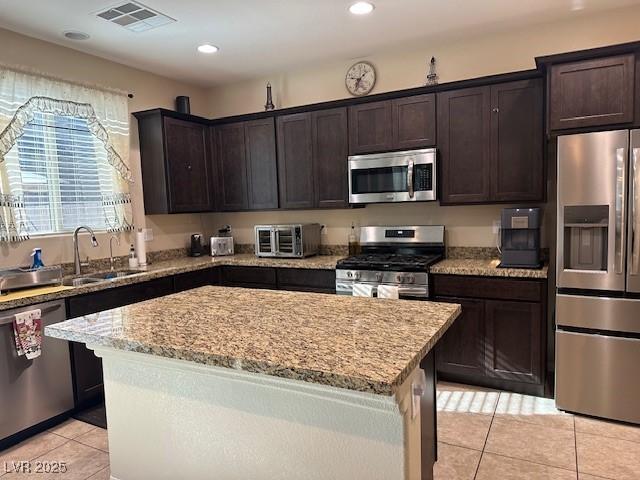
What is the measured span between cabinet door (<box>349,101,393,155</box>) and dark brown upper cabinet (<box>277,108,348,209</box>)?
0.08 meters

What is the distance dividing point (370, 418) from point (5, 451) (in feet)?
8.23

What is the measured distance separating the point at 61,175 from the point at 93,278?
0.85 metres

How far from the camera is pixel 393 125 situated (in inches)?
140

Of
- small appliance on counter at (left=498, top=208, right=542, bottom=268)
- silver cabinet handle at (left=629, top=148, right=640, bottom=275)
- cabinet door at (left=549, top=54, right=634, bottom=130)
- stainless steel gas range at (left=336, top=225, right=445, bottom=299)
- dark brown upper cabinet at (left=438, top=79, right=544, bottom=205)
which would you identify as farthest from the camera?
stainless steel gas range at (left=336, top=225, right=445, bottom=299)

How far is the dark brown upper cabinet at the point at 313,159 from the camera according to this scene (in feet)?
12.5

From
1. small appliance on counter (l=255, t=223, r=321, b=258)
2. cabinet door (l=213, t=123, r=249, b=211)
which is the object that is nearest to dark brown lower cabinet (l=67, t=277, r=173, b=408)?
small appliance on counter (l=255, t=223, r=321, b=258)

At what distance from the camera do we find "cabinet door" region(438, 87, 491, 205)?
3264mm

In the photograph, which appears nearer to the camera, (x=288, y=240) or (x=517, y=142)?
(x=517, y=142)

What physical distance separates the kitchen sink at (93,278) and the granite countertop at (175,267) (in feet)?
0.19

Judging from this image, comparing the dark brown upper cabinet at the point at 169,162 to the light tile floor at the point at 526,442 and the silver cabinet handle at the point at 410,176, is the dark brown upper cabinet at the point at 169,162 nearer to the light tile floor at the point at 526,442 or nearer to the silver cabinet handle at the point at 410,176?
the silver cabinet handle at the point at 410,176

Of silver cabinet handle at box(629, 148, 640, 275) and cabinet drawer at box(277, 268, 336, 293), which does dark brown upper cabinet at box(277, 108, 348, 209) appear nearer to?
cabinet drawer at box(277, 268, 336, 293)

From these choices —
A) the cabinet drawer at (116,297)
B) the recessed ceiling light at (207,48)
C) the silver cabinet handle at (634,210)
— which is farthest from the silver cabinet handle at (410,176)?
the cabinet drawer at (116,297)

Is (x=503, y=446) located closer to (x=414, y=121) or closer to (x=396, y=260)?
(x=396, y=260)

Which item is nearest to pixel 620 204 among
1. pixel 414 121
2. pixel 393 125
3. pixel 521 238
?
pixel 521 238
